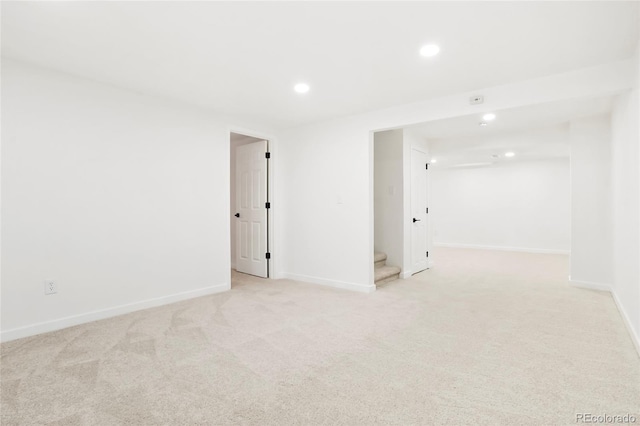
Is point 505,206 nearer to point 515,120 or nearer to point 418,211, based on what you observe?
point 418,211

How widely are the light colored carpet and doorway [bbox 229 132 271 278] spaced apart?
1479 millimetres

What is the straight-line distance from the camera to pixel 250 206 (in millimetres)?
5402

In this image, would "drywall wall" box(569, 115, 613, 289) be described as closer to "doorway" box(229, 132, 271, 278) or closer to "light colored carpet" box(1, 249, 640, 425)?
"light colored carpet" box(1, 249, 640, 425)

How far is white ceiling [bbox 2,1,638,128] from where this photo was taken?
6.83ft

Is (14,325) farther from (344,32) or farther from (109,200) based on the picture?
(344,32)

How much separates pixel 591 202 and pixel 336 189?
349 cm

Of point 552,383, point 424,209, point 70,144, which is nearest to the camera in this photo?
point 552,383

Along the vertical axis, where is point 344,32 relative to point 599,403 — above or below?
above

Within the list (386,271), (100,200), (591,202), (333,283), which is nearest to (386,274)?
(386,271)

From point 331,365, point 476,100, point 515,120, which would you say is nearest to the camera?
point 331,365

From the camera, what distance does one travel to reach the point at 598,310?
3498 millimetres

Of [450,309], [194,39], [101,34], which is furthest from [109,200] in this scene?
[450,309]

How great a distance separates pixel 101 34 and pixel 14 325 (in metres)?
2.45

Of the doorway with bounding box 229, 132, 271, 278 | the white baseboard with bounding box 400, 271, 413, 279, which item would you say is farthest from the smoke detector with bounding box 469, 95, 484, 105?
the doorway with bounding box 229, 132, 271, 278
